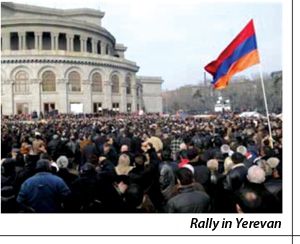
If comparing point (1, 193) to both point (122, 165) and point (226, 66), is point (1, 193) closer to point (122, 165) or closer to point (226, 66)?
point (122, 165)

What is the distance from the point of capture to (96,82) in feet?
139

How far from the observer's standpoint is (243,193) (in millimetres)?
4613

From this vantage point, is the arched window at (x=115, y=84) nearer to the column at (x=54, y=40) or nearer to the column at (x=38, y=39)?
the column at (x=54, y=40)

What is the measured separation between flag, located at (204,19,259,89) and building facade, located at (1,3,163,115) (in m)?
28.9

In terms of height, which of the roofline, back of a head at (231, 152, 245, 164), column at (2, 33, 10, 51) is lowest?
back of a head at (231, 152, 245, 164)

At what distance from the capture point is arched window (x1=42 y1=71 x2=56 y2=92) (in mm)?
39206

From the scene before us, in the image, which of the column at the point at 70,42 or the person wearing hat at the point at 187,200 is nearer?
the person wearing hat at the point at 187,200

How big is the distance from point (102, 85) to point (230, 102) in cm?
1296

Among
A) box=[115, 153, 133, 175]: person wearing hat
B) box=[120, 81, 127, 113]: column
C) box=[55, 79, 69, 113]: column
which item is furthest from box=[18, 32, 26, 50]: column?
box=[115, 153, 133, 175]: person wearing hat

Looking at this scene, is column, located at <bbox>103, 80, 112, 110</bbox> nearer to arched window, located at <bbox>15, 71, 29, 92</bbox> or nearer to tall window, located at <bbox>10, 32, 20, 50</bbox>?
arched window, located at <bbox>15, 71, 29, 92</bbox>

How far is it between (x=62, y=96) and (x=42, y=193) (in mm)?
34973

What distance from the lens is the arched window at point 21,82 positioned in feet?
126

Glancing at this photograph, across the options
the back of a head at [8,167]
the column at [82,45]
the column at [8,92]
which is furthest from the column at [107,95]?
the back of a head at [8,167]
